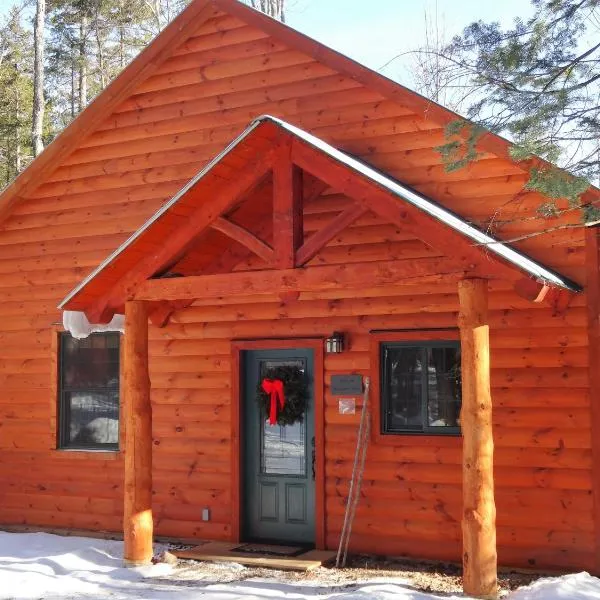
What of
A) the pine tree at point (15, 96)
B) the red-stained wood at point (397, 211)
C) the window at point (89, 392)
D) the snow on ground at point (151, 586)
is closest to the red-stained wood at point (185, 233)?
the red-stained wood at point (397, 211)

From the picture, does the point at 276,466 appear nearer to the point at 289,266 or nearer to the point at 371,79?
the point at 289,266

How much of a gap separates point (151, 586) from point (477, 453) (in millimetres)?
3321

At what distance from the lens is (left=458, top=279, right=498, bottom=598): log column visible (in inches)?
286

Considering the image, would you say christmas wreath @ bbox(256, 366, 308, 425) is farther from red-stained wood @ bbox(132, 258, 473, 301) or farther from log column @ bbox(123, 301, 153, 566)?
red-stained wood @ bbox(132, 258, 473, 301)

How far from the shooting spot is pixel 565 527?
851 cm

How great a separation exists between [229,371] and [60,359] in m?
2.54

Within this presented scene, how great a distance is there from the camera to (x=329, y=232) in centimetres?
793

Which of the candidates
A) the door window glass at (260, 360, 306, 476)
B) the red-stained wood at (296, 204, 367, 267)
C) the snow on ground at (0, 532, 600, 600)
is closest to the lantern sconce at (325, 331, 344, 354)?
the door window glass at (260, 360, 306, 476)

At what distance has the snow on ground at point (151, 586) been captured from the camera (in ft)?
24.4

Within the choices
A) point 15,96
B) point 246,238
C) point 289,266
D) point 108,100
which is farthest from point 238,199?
point 15,96

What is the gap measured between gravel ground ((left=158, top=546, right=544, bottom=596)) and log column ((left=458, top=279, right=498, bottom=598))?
0.66m

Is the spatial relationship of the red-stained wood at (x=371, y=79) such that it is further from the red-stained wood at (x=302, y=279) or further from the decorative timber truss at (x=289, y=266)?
the red-stained wood at (x=302, y=279)

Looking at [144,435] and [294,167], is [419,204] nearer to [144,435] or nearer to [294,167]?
[294,167]

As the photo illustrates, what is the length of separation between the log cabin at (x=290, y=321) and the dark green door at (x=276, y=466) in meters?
0.03
